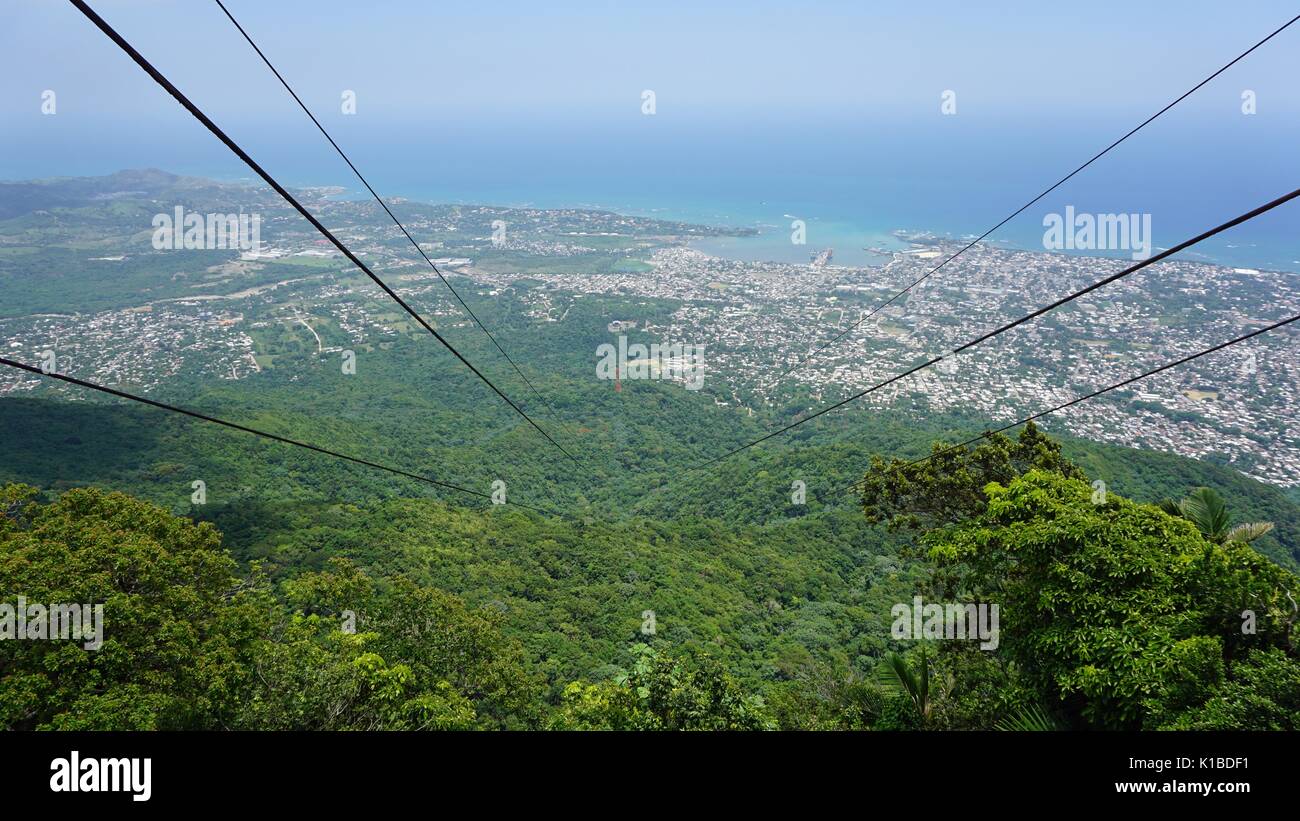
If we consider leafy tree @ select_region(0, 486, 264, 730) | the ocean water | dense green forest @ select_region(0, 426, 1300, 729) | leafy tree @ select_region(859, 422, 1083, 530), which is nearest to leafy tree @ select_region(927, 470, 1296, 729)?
dense green forest @ select_region(0, 426, 1300, 729)

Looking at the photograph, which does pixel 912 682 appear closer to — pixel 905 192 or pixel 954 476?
pixel 954 476

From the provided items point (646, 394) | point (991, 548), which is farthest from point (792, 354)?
point (991, 548)

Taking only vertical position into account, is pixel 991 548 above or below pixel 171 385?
below

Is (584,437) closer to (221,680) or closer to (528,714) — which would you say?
(528,714)

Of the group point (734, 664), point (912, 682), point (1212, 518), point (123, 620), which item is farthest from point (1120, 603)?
point (123, 620)

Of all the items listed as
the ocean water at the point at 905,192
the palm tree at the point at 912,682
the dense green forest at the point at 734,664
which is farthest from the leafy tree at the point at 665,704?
the ocean water at the point at 905,192

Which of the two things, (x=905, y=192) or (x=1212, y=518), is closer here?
(x=1212, y=518)

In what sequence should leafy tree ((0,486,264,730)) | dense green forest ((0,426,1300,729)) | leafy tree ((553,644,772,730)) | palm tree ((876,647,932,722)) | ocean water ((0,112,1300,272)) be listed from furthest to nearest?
ocean water ((0,112,1300,272)) → leafy tree ((553,644,772,730)) → palm tree ((876,647,932,722)) → leafy tree ((0,486,264,730)) → dense green forest ((0,426,1300,729))

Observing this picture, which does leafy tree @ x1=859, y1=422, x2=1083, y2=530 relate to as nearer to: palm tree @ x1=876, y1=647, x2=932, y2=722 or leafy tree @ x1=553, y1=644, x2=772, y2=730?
palm tree @ x1=876, y1=647, x2=932, y2=722
